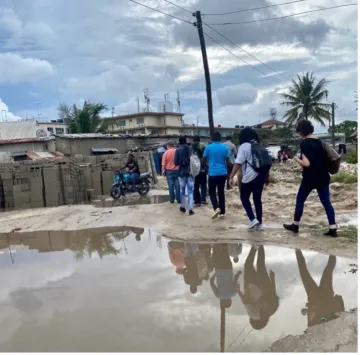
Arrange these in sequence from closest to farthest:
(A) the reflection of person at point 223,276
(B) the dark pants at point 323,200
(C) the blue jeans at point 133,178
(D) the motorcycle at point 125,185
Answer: (A) the reflection of person at point 223,276
(B) the dark pants at point 323,200
(D) the motorcycle at point 125,185
(C) the blue jeans at point 133,178

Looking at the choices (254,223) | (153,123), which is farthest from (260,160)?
(153,123)

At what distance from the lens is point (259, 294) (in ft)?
12.1

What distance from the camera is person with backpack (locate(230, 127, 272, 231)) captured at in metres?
5.87

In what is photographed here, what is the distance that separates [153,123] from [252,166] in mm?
55429

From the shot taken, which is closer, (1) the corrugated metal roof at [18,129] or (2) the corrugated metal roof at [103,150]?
(2) the corrugated metal roof at [103,150]

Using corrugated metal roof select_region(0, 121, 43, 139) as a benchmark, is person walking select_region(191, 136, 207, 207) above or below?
below

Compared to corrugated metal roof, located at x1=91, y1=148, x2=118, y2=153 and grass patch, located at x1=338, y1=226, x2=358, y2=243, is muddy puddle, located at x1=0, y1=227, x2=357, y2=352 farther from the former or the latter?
corrugated metal roof, located at x1=91, y1=148, x2=118, y2=153

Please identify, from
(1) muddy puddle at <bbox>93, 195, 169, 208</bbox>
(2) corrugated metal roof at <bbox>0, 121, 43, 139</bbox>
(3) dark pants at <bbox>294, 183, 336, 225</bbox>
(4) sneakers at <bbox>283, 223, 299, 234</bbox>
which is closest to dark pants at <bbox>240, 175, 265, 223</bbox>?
(4) sneakers at <bbox>283, 223, 299, 234</bbox>

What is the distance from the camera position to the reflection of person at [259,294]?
3230mm

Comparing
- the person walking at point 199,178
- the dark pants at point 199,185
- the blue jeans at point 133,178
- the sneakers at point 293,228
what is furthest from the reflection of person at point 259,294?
the blue jeans at point 133,178

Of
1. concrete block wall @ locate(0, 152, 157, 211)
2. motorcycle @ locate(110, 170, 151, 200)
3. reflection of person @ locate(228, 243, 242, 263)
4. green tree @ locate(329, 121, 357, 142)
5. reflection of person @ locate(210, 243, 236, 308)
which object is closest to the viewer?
reflection of person @ locate(210, 243, 236, 308)

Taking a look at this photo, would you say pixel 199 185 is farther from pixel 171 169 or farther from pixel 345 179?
pixel 345 179

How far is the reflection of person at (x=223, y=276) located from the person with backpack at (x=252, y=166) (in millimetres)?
965

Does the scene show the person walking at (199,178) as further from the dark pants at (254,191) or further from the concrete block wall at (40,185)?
the concrete block wall at (40,185)
